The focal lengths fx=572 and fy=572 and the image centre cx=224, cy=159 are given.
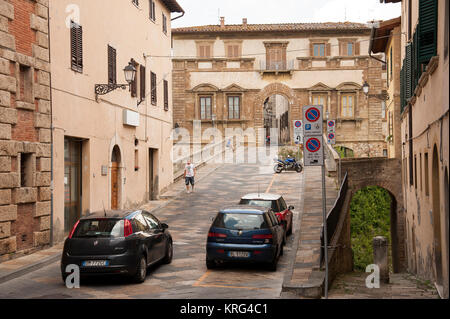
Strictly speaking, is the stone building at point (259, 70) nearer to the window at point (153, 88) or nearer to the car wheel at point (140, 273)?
the window at point (153, 88)

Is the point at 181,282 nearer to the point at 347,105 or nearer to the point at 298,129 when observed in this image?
the point at 298,129

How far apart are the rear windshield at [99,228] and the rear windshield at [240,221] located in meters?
2.52

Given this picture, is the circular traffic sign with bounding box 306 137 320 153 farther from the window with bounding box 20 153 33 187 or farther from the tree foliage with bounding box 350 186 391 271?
the tree foliage with bounding box 350 186 391 271

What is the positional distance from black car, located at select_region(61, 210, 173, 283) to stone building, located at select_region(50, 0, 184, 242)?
5.32 m

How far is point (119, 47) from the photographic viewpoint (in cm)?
2238

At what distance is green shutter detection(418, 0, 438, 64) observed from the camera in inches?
435

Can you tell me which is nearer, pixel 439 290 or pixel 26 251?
pixel 439 290

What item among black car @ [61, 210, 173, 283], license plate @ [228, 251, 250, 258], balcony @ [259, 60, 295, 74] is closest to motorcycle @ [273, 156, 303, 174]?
balcony @ [259, 60, 295, 74]

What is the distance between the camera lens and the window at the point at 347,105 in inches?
2028

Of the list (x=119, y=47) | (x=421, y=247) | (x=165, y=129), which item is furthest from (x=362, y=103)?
(x=421, y=247)

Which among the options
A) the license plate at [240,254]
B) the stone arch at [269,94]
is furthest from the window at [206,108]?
the license plate at [240,254]

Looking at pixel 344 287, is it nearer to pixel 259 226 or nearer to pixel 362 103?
pixel 259 226

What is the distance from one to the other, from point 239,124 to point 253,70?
5.10 meters

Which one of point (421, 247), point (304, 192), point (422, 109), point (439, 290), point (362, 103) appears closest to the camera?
point (439, 290)
